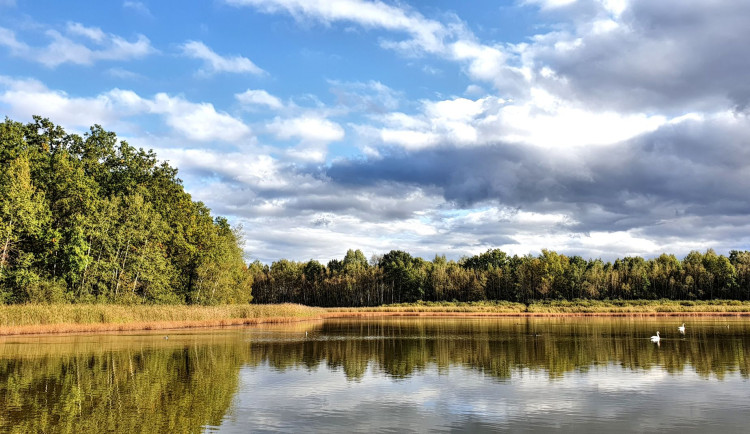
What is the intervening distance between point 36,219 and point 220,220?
39526mm

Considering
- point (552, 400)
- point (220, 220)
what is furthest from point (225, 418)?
point (220, 220)

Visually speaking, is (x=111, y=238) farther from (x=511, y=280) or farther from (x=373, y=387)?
(x=511, y=280)

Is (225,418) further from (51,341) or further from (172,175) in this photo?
(172,175)

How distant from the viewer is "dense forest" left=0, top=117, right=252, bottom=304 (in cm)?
5922

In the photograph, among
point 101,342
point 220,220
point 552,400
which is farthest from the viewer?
point 220,220

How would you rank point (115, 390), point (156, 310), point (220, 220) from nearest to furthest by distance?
point (115, 390), point (156, 310), point (220, 220)

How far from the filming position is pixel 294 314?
79188 millimetres

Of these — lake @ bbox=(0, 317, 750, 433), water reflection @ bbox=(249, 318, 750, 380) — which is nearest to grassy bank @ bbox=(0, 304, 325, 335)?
lake @ bbox=(0, 317, 750, 433)

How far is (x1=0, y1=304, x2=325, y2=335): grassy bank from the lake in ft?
23.8

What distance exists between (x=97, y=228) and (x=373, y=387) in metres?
54.8

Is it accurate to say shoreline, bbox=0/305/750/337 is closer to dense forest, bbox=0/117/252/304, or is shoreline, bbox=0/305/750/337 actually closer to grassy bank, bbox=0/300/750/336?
grassy bank, bbox=0/300/750/336

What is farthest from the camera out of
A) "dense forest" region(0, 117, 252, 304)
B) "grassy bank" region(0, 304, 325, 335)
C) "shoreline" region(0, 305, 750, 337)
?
"dense forest" region(0, 117, 252, 304)

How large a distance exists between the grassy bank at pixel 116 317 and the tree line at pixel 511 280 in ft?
280

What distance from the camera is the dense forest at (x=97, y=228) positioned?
5922 cm
